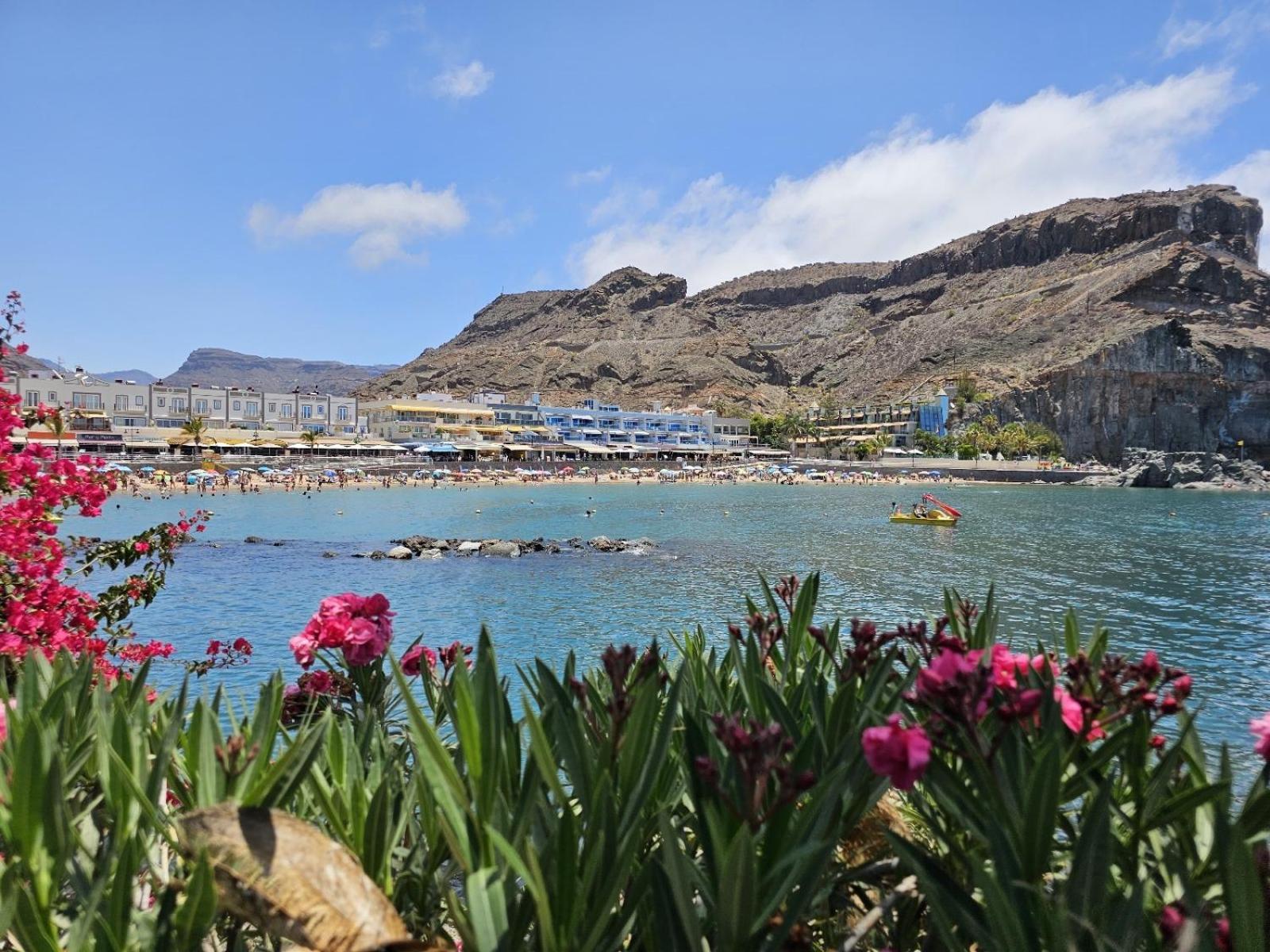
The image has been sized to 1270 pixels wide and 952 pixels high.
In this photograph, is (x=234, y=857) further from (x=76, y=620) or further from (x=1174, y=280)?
(x=1174, y=280)

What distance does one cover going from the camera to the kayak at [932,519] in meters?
36.1

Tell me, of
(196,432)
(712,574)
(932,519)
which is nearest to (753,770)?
(712,574)

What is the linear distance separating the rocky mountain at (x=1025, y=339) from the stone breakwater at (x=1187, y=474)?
14358mm

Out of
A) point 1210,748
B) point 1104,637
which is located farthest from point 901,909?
point 1210,748

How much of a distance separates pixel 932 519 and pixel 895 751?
37.9m

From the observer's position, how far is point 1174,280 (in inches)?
4011

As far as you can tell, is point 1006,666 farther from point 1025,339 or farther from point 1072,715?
point 1025,339

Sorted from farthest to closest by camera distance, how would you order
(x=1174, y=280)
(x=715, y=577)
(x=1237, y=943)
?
(x=1174, y=280), (x=715, y=577), (x=1237, y=943)

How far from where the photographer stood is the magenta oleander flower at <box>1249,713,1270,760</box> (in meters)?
1.44

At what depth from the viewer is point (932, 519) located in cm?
3656

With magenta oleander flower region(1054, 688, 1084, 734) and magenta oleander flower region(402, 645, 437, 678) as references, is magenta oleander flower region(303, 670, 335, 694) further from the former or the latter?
magenta oleander flower region(1054, 688, 1084, 734)

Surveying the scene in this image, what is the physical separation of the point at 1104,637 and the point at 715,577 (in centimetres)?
1897

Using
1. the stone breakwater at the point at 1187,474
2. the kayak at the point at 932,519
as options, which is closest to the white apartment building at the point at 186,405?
the kayak at the point at 932,519

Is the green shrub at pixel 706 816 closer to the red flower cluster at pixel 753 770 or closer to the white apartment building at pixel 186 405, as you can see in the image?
the red flower cluster at pixel 753 770
